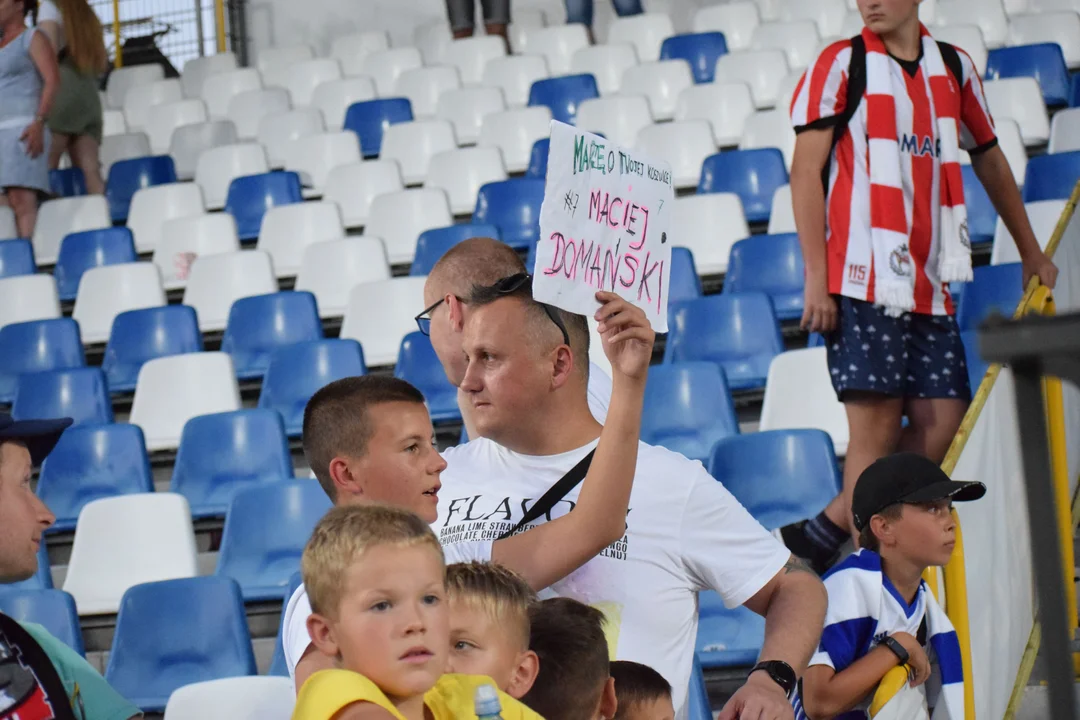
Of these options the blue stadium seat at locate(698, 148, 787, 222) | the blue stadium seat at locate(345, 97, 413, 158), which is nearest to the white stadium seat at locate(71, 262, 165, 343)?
the blue stadium seat at locate(345, 97, 413, 158)

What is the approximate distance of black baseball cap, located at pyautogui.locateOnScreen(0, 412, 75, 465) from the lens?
2.08 m

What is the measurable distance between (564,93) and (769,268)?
121 inches

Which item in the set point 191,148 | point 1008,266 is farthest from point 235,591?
point 191,148

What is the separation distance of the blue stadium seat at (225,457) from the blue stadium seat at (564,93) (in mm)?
3806

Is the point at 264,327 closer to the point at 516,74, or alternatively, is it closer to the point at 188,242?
the point at 188,242

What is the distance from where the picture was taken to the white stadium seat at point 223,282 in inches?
270

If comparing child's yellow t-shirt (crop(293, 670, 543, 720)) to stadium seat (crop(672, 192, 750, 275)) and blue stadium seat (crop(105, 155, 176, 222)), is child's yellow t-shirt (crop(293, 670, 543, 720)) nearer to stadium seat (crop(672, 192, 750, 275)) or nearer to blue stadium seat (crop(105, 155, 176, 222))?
stadium seat (crop(672, 192, 750, 275))

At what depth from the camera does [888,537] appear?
300 cm

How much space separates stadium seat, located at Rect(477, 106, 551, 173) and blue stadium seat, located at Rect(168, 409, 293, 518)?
10.8 ft

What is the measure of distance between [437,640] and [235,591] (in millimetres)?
2439

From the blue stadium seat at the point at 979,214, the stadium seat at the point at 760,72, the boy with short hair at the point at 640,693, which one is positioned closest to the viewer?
the boy with short hair at the point at 640,693

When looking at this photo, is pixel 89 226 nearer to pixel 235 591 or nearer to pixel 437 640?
pixel 235 591

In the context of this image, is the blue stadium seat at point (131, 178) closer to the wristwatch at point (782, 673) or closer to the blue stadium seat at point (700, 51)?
the blue stadium seat at point (700, 51)

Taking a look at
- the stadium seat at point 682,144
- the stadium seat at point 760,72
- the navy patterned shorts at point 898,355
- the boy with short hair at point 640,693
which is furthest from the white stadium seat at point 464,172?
the boy with short hair at point 640,693
